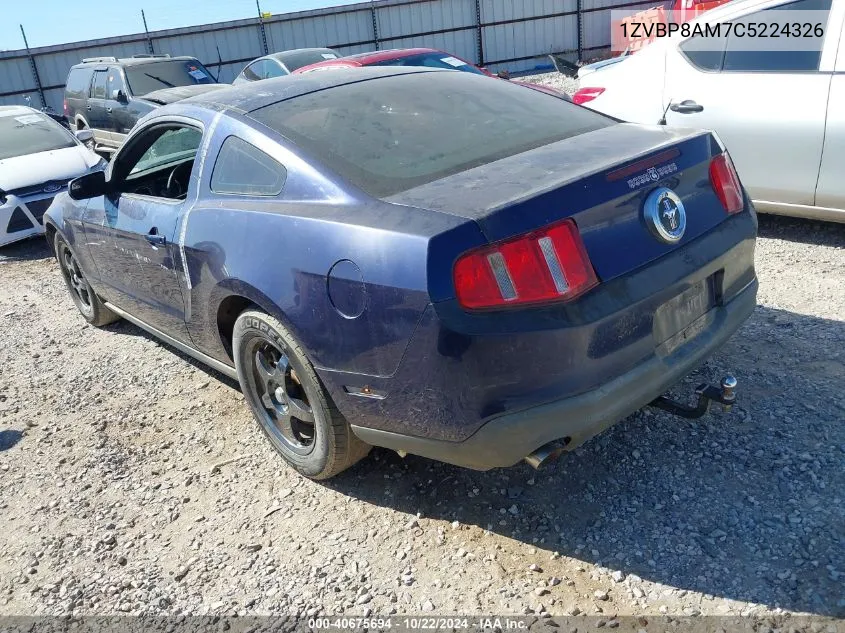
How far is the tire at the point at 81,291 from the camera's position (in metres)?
5.28

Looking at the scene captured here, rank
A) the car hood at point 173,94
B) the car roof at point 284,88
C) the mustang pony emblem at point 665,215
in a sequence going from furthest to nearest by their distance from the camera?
the car hood at point 173,94 → the car roof at point 284,88 → the mustang pony emblem at point 665,215

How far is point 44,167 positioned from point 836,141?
7967 millimetres

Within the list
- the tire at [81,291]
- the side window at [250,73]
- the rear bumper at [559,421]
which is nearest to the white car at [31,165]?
the tire at [81,291]

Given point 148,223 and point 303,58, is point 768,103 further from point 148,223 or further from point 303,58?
point 303,58

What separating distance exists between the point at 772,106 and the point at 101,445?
183 inches

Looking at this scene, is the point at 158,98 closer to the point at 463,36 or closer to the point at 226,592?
the point at 226,592

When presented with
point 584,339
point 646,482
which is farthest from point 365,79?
point 646,482

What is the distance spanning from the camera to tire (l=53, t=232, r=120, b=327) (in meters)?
5.28

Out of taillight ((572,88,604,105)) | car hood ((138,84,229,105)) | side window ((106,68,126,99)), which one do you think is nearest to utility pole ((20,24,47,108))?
side window ((106,68,126,99))

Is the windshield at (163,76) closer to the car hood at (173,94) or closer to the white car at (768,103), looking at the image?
the car hood at (173,94)

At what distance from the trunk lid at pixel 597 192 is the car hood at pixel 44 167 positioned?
7056mm

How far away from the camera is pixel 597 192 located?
2.47 m

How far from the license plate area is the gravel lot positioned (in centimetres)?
61

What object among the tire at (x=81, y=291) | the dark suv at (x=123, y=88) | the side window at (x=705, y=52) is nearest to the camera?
the side window at (x=705, y=52)
